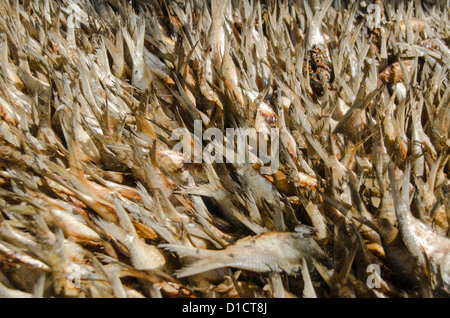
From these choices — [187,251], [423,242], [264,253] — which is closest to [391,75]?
[423,242]

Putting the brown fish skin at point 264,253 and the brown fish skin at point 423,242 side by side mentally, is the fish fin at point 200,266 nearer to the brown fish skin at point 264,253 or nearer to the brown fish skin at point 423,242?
the brown fish skin at point 264,253

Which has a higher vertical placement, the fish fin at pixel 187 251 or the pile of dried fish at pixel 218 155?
the pile of dried fish at pixel 218 155

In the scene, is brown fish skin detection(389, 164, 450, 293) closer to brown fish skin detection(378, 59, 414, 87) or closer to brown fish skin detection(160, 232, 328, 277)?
brown fish skin detection(160, 232, 328, 277)

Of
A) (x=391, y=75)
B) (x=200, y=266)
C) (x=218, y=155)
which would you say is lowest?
(x=200, y=266)

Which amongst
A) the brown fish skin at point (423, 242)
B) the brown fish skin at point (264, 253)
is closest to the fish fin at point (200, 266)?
the brown fish skin at point (264, 253)

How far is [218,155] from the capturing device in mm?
1147

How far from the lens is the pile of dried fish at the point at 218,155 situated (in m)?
0.87

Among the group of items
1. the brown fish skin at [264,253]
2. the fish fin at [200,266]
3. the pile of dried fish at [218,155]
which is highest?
the pile of dried fish at [218,155]

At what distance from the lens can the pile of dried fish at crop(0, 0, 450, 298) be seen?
2.86 feet

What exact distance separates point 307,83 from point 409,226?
836mm

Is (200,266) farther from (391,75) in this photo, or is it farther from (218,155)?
(391,75)

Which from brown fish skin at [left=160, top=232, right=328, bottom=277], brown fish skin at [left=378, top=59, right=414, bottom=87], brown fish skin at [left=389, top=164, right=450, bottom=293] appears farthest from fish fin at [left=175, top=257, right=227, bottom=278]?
brown fish skin at [left=378, top=59, right=414, bottom=87]
